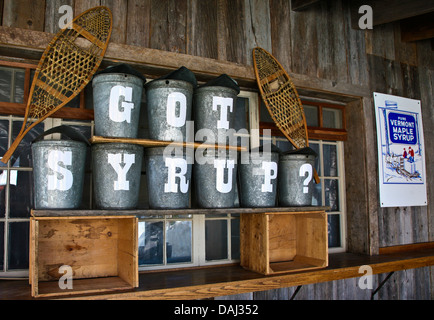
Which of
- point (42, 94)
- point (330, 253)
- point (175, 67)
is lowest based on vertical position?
point (330, 253)

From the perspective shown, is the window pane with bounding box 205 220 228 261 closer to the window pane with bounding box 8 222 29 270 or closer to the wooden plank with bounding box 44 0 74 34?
the window pane with bounding box 8 222 29 270

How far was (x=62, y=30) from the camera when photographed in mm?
2242

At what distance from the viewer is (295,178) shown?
2.65 meters

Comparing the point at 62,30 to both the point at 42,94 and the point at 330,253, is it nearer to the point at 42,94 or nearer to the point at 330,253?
the point at 42,94

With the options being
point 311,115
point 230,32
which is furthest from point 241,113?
point 311,115

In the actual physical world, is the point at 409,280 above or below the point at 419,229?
below

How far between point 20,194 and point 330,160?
2.50 m

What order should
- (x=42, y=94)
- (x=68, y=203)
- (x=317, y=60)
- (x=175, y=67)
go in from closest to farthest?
(x=68, y=203) → (x=42, y=94) → (x=175, y=67) → (x=317, y=60)

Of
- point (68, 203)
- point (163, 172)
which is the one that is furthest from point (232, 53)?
point (68, 203)

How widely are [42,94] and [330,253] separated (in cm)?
256

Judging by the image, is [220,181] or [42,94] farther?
[220,181]

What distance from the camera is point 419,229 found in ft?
12.1

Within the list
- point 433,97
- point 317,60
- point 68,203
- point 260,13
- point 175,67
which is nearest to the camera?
point 68,203

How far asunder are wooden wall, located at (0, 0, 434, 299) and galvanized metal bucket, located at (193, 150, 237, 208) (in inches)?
31.7
